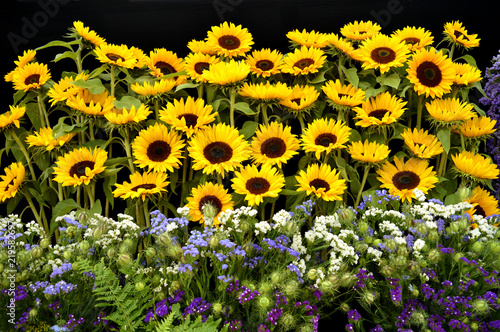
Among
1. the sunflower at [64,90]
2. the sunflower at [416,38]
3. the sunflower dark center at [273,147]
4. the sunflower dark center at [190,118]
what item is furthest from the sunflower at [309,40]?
the sunflower at [64,90]

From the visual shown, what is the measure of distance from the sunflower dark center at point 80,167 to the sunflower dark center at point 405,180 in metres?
1.30

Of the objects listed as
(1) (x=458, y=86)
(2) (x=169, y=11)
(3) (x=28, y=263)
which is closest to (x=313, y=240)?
(3) (x=28, y=263)

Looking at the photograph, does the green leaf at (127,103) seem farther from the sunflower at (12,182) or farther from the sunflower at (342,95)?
the sunflower at (342,95)

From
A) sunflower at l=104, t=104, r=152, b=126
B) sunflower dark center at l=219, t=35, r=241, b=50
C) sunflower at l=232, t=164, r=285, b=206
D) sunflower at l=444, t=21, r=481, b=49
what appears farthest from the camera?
sunflower at l=444, t=21, r=481, b=49

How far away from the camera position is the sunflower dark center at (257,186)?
Answer: 6.33ft

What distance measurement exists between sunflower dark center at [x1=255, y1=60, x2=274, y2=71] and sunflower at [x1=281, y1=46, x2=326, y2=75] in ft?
0.20

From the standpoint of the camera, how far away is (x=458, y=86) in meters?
2.26

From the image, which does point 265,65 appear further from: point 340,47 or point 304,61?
point 340,47

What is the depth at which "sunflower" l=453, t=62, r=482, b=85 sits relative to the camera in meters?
2.20

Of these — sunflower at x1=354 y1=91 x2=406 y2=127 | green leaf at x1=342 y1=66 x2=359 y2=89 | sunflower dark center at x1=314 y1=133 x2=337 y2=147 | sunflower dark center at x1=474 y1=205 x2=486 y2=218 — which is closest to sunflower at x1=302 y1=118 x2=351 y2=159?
sunflower dark center at x1=314 y1=133 x2=337 y2=147

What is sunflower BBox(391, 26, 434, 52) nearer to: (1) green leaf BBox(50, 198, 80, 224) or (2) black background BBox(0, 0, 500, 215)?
(2) black background BBox(0, 0, 500, 215)

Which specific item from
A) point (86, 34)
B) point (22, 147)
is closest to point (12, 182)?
point (22, 147)

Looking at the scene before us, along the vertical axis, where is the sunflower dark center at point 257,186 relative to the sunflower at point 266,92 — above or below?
below

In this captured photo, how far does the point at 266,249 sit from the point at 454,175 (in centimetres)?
109
